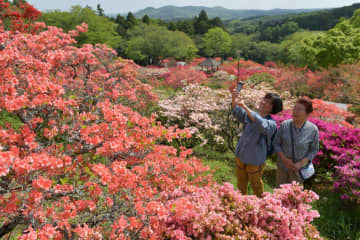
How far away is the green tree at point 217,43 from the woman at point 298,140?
2133 inches

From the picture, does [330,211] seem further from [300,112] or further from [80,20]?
[80,20]

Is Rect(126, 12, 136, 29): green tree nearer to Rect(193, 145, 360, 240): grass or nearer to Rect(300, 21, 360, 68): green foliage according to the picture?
Rect(300, 21, 360, 68): green foliage

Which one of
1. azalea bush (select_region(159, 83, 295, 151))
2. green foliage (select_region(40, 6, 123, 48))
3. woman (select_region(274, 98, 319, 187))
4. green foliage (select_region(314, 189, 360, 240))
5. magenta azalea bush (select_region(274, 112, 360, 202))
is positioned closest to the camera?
woman (select_region(274, 98, 319, 187))

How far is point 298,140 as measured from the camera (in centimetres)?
291

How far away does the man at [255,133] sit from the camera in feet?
8.90

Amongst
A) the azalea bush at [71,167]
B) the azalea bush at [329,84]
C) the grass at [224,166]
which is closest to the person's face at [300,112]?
the azalea bush at [71,167]

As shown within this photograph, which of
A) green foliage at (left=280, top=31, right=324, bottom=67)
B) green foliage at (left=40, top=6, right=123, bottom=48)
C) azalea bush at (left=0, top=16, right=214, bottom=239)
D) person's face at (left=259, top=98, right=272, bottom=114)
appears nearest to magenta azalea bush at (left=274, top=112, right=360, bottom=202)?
person's face at (left=259, top=98, right=272, bottom=114)

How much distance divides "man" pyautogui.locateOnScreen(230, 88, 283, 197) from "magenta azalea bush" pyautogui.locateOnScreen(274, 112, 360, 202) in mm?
1589

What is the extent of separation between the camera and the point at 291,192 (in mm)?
2143

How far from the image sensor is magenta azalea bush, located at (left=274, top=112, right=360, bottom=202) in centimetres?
352

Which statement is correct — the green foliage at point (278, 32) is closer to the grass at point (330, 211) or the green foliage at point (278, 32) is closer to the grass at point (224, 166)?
the grass at point (224, 166)

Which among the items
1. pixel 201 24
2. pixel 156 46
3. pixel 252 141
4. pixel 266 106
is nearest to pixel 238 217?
pixel 252 141

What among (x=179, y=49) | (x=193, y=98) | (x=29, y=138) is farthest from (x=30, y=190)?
(x=179, y=49)

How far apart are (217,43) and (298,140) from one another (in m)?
54.4
